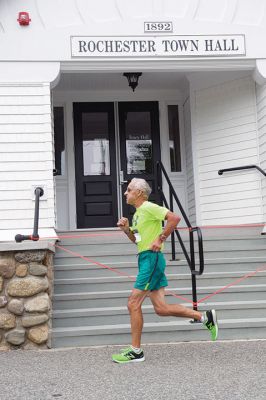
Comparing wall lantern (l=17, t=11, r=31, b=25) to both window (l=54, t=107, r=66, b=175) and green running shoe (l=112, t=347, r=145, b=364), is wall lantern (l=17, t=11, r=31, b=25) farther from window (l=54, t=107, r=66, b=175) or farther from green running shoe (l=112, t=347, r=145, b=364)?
green running shoe (l=112, t=347, r=145, b=364)

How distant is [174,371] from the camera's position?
4609 mm

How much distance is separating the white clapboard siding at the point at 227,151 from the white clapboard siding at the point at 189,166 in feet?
1.02

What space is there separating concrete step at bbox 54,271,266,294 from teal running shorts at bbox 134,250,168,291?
5.70 feet

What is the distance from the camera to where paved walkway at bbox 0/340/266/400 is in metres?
3.96

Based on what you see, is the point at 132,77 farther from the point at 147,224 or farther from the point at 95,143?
the point at 147,224

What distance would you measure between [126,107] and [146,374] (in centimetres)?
669

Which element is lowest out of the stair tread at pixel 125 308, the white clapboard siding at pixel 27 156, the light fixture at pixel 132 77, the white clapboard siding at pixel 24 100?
the stair tread at pixel 125 308

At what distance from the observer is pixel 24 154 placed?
7.91 metres

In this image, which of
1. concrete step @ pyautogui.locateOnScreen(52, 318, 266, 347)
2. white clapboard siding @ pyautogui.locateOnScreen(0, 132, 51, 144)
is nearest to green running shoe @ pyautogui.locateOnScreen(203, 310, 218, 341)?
concrete step @ pyautogui.locateOnScreen(52, 318, 266, 347)

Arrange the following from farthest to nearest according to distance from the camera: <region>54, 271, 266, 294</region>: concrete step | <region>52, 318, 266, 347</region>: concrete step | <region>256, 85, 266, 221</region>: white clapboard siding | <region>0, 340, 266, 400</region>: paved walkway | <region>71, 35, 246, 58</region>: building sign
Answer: <region>256, 85, 266, 221</region>: white clapboard siding → <region>71, 35, 246, 58</region>: building sign → <region>54, 271, 266, 294</region>: concrete step → <region>52, 318, 266, 347</region>: concrete step → <region>0, 340, 266, 400</region>: paved walkway

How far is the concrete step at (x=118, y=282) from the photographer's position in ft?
22.1

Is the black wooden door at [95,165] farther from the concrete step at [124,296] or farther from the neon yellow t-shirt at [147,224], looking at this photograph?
the neon yellow t-shirt at [147,224]

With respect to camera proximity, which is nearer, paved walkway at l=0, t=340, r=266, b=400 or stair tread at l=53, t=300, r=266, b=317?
paved walkway at l=0, t=340, r=266, b=400

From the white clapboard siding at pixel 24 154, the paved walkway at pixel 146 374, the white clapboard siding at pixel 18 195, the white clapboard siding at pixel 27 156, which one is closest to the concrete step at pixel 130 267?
the white clapboard siding at pixel 24 154
